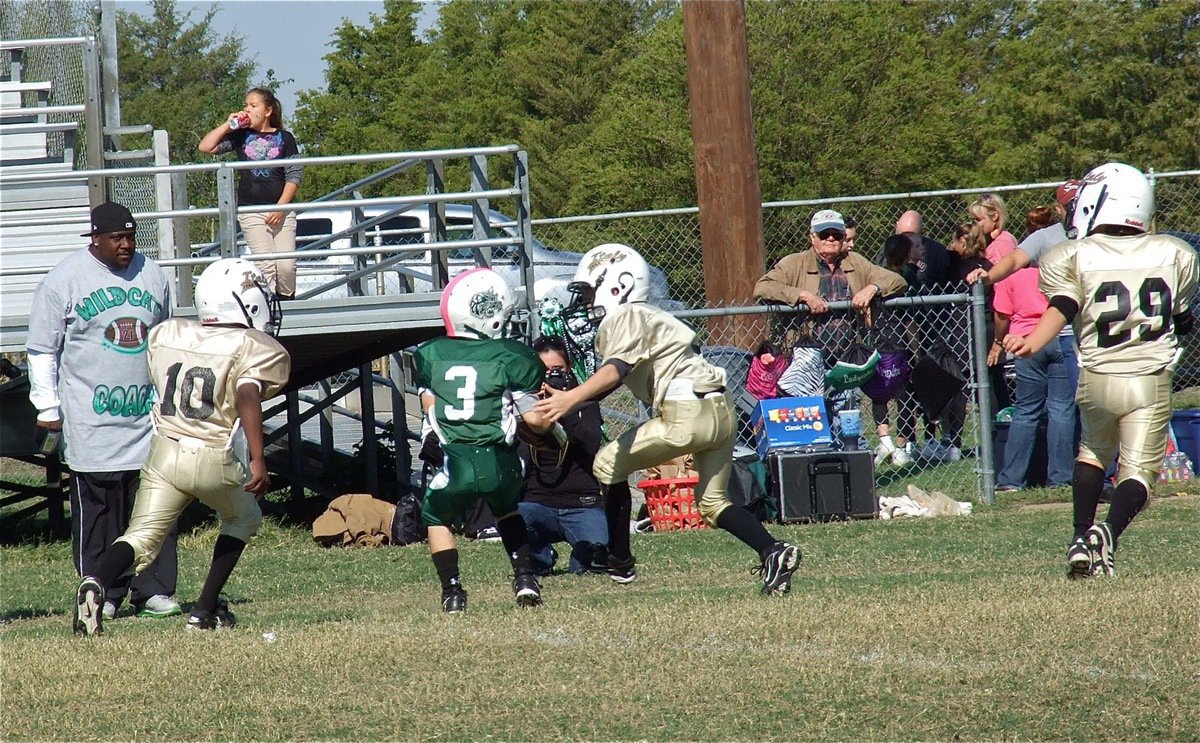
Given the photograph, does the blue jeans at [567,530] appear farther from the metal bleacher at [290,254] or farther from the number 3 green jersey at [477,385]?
the metal bleacher at [290,254]

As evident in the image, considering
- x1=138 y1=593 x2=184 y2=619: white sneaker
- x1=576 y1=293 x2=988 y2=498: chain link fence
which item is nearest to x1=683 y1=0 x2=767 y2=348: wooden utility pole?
x1=576 y1=293 x2=988 y2=498: chain link fence

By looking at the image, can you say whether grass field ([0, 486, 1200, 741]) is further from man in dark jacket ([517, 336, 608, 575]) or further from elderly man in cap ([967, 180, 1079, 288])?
elderly man in cap ([967, 180, 1079, 288])

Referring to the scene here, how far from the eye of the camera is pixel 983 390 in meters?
10.8

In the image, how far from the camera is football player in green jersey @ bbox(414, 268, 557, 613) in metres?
6.71

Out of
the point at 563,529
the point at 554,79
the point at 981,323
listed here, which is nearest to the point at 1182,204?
the point at 981,323

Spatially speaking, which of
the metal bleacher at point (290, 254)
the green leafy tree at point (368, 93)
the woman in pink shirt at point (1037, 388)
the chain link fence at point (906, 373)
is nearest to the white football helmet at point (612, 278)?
the metal bleacher at point (290, 254)

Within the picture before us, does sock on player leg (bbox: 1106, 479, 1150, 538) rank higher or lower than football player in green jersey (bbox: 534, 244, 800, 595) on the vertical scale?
lower

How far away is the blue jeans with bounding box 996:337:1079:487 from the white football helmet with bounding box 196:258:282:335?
612cm

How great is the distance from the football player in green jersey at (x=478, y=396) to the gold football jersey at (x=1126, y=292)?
7.96 ft

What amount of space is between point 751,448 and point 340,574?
324 cm

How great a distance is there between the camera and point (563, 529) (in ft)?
28.2

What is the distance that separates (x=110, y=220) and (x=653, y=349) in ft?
8.77

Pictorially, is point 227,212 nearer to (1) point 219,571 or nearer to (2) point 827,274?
(1) point 219,571

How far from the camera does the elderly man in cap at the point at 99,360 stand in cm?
731
